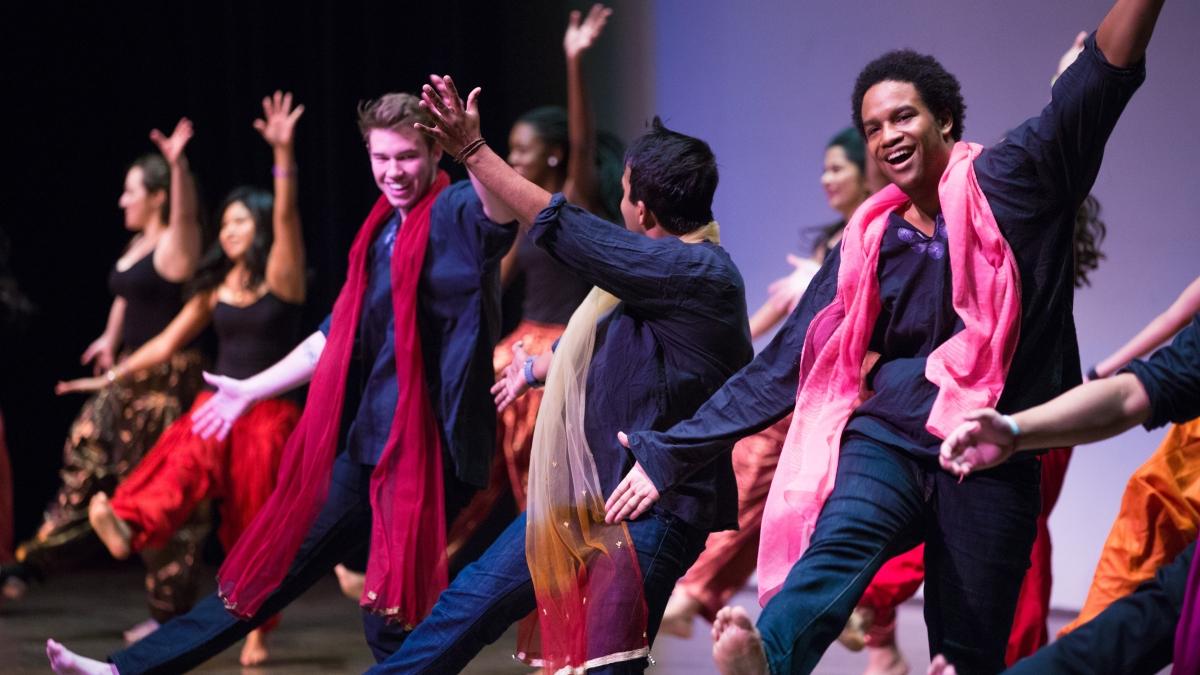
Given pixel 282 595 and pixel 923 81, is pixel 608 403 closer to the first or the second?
pixel 923 81

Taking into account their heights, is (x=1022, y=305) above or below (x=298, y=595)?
above

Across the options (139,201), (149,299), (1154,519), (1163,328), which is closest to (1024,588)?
(1154,519)

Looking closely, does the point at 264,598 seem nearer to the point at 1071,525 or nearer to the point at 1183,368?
the point at 1183,368

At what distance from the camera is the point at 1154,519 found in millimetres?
3637

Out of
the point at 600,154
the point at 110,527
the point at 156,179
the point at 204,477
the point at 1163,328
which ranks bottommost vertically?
the point at 110,527

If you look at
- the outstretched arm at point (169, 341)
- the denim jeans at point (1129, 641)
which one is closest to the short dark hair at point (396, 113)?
the denim jeans at point (1129, 641)

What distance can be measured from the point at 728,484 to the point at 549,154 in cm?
224

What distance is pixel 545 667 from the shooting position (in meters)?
2.84

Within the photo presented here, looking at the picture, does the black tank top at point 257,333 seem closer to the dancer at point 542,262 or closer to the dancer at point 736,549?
the dancer at point 542,262

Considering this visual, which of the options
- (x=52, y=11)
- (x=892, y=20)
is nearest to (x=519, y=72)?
(x=892, y=20)

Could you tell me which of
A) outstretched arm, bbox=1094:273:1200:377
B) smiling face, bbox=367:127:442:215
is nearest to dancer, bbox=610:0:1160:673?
smiling face, bbox=367:127:442:215

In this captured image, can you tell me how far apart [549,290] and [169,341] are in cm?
148

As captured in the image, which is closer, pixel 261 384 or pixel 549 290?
pixel 261 384

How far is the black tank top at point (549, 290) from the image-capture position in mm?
5090
